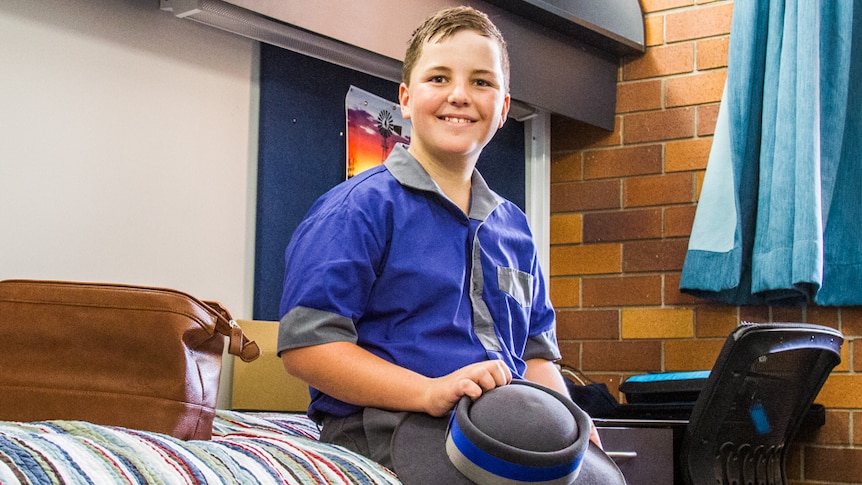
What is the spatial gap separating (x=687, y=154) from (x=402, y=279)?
1573 millimetres

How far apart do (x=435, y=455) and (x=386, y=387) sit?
10cm

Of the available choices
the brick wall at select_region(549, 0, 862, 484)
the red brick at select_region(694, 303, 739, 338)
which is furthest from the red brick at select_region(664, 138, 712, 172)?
the red brick at select_region(694, 303, 739, 338)

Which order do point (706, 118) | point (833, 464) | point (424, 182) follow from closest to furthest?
point (424, 182), point (833, 464), point (706, 118)

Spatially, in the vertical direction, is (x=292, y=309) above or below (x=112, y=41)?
below

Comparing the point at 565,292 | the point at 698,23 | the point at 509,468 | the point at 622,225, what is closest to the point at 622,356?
the point at 565,292

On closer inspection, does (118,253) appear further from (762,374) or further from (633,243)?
(633,243)

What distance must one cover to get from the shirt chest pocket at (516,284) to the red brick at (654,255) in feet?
4.20

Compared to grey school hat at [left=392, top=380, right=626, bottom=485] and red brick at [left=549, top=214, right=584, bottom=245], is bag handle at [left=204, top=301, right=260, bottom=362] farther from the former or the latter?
red brick at [left=549, top=214, right=584, bottom=245]

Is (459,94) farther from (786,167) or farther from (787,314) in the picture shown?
(787,314)

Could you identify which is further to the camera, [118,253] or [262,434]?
[118,253]

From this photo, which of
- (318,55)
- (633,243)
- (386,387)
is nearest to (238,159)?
(318,55)

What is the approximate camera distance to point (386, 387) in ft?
3.77

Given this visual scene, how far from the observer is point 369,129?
2.26 meters

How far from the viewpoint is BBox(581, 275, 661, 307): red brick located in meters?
2.65
